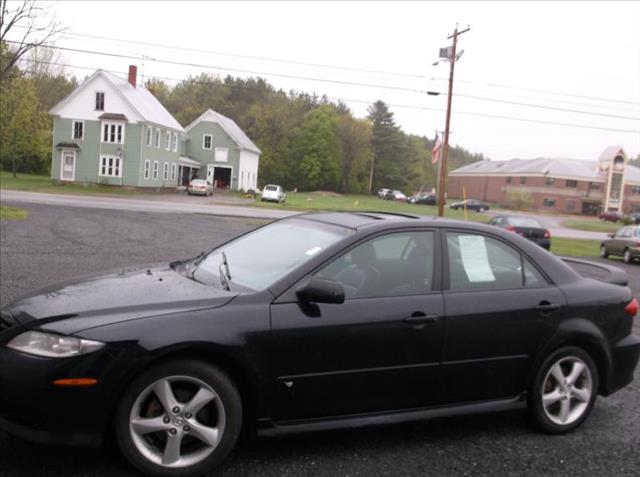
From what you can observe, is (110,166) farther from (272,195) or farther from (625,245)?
(625,245)

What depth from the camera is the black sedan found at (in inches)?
124

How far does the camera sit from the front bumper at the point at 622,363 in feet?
15.0

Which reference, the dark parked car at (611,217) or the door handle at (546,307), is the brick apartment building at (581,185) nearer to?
the dark parked car at (611,217)

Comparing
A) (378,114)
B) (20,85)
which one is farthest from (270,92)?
(20,85)

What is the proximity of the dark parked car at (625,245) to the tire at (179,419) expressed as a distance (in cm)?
2181

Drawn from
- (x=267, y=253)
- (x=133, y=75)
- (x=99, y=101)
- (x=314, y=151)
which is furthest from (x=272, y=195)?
(x=267, y=253)

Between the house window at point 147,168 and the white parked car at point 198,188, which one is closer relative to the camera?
the house window at point 147,168

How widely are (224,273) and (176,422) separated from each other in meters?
1.14

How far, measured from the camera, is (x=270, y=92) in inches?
3841

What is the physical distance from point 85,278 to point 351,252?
74.6 inches

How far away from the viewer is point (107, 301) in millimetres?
3461

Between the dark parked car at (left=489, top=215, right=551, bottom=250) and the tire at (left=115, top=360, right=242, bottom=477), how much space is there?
20.0 meters

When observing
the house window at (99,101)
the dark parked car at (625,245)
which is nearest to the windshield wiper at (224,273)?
the dark parked car at (625,245)

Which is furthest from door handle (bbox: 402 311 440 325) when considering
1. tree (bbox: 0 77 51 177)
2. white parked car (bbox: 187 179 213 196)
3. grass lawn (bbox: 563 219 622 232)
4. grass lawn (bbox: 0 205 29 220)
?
tree (bbox: 0 77 51 177)
